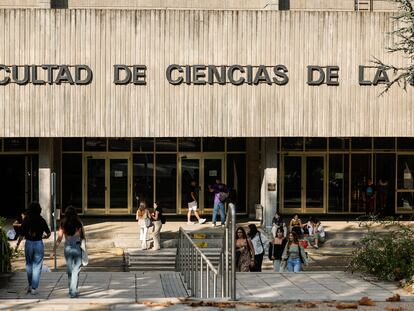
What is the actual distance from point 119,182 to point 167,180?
6.26 feet

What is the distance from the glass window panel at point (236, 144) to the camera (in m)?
32.8

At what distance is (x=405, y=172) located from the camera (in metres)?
33.3

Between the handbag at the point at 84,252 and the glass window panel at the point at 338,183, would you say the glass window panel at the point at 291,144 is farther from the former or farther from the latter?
the handbag at the point at 84,252

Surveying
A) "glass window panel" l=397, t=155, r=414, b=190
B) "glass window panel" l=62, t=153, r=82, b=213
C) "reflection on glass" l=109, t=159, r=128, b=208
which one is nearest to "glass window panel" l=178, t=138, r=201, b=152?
"reflection on glass" l=109, t=159, r=128, b=208

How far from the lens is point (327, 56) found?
2833cm

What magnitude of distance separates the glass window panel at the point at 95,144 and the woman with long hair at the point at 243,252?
15.8m

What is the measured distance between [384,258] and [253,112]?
1316 centimetres

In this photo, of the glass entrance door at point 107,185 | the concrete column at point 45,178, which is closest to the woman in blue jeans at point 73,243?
the concrete column at point 45,178

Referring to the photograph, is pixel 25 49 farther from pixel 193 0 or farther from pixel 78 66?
pixel 193 0

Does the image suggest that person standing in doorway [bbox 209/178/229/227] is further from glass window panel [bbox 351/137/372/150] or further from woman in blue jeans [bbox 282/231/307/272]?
woman in blue jeans [bbox 282/231/307/272]

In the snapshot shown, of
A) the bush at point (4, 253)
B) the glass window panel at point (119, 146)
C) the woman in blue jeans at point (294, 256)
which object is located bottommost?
the woman in blue jeans at point (294, 256)

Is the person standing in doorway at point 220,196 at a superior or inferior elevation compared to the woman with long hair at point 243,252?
superior

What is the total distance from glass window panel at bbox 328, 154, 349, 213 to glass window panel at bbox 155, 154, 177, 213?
20.7 ft

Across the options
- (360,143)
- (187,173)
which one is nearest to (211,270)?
(187,173)
